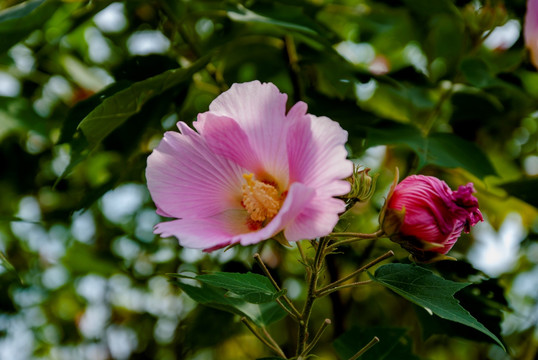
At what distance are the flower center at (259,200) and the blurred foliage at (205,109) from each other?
12cm

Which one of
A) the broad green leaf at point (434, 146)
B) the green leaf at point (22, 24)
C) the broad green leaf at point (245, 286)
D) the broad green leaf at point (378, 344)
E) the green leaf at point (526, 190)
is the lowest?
the broad green leaf at point (378, 344)

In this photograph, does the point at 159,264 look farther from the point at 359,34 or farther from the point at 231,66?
the point at 359,34

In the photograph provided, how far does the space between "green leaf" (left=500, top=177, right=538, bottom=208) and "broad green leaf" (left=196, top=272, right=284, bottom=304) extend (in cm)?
75

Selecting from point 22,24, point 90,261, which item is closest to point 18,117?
point 22,24

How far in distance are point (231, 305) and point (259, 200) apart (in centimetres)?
23

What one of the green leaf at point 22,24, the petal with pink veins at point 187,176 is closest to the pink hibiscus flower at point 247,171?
the petal with pink veins at point 187,176

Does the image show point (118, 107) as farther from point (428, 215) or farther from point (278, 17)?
point (428, 215)

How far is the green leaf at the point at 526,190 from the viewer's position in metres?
1.23

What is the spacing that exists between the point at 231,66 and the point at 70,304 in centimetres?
153

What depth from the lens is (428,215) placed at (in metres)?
0.74

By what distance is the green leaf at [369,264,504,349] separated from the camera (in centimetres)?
71

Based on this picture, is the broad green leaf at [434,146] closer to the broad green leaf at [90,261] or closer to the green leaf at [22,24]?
the green leaf at [22,24]

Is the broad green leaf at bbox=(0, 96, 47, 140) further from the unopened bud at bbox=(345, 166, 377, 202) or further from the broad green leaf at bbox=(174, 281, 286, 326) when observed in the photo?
the unopened bud at bbox=(345, 166, 377, 202)

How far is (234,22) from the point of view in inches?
52.9
